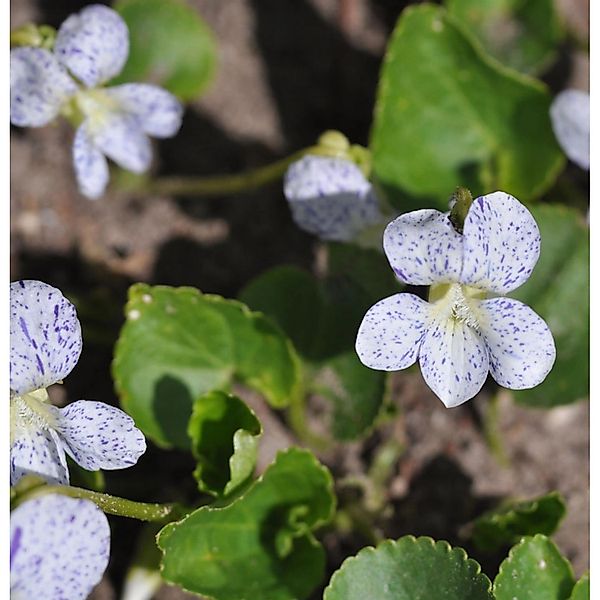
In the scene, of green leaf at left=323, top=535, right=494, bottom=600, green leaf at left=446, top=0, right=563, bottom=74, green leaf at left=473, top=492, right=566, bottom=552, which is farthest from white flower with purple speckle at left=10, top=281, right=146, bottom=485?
green leaf at left=446, top=0, right=563, bottom=74

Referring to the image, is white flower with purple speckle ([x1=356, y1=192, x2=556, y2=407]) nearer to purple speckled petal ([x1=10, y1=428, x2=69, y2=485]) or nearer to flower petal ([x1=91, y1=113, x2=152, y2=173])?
purple speckled petal ([x1=10, y1=428, x2=69, y2=485])

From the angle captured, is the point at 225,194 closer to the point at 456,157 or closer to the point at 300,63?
the point at 300,63

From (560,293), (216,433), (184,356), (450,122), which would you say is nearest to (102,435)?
(216,433)

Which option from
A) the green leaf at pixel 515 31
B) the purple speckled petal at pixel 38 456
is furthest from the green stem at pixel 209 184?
the purple speckled petal at pixel 38 456

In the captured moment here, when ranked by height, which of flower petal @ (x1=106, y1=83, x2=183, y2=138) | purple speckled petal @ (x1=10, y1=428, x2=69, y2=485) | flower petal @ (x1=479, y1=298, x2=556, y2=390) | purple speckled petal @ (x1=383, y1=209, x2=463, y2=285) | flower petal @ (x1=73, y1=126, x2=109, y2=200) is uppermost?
purple speckled petal @ (x1=383, y1=209, x2=463, y2=285)

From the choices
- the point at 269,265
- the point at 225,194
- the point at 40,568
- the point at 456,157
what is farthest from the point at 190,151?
the point at 40,568

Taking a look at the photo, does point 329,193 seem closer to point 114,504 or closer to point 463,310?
point 463,310

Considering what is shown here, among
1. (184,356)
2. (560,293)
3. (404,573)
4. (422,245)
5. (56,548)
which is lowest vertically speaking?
(184,356)

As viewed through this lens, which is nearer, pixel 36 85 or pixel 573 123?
pixel 36 85
